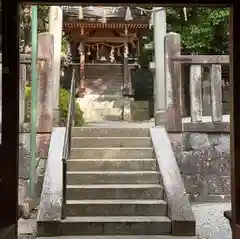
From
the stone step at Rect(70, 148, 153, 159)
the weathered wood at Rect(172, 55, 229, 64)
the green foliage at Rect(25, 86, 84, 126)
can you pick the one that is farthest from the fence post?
the green foliage at Rect(25, 86, 84, 126)

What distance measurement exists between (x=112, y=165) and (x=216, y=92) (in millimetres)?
2426

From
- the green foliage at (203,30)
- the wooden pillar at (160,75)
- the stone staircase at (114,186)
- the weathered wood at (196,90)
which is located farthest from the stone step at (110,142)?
the green foliage at (203,30)

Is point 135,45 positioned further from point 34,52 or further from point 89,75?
point 34,52

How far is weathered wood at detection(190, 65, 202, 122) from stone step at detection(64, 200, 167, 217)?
2389mm

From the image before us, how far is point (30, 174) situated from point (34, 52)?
209cm

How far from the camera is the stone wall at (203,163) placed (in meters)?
9.04

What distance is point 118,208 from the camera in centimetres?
722

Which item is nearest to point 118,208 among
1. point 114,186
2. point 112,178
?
point 114,186

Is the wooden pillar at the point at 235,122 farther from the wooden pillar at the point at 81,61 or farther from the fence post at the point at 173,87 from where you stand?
the wooden pillar at the point at 81,61

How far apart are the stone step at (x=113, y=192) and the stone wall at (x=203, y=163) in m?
1.52

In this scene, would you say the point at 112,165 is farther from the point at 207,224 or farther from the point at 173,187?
the point at 207,224

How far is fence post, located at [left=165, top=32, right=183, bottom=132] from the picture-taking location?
912 cm

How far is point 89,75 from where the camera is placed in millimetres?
17812

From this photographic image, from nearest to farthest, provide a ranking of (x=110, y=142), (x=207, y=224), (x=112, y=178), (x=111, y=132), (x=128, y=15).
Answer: (x=207, y=224), (x=112, y=178), (x=110, y=142), (x=111, y=132), (x=128, y=15)
